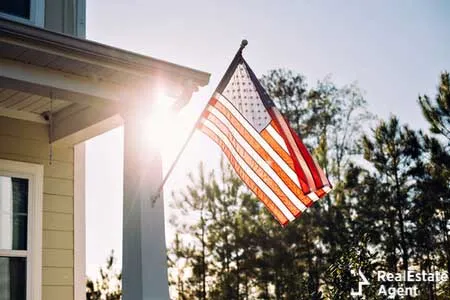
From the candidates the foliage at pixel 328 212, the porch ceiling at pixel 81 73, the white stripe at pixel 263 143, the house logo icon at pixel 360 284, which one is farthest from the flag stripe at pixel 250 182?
the foliage at pixel 328 212

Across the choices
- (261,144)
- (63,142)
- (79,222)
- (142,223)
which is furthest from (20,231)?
(261,144)

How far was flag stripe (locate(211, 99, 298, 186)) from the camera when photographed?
4918 mm

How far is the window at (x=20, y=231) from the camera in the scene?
19.4 ft

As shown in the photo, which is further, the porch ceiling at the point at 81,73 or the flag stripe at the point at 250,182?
the flag stripe at the point at 250,182

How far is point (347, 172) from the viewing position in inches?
839

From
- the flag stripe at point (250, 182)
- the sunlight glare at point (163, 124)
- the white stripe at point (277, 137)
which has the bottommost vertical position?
the flag stripe at point (250, 182)

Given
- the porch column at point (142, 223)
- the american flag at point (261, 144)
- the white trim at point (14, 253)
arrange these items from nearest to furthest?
the american flag at point (261, 144) < the porch column at point (142, 223) < the white trim at point (14, 253)

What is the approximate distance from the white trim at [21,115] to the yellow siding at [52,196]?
0.04 m

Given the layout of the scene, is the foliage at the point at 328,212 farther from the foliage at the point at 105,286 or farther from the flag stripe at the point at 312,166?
the flag stripe at the point at 312,166

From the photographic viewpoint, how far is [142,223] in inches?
199

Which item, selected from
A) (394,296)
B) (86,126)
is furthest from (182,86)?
(394,296)

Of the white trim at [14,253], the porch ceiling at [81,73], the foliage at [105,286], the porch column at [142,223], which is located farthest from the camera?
the foliage at [105,286]

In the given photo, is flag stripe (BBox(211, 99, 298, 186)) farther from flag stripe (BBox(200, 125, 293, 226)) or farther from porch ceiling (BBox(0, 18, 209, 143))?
porch ceiling (BBox(0, 18, 209, 143))

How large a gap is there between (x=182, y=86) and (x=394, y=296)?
14.9 m
